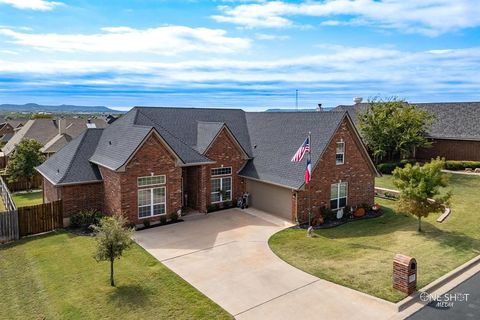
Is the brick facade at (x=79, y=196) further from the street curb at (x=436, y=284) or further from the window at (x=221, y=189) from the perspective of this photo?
the street curb at (x=436, y=284)

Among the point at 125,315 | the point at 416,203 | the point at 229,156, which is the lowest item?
the point at 125,315

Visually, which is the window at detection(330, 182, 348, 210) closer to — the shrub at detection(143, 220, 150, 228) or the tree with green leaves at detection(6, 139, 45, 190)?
the shrub at detection(143, 220, 150, 228)

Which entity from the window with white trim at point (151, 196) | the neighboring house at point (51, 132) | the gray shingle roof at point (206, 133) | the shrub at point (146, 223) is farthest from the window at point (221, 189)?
the neighboring house at point (51, 132)

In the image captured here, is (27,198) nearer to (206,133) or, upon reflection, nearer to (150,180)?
(150,180)

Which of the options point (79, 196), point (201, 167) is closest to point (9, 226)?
point (79, 196)

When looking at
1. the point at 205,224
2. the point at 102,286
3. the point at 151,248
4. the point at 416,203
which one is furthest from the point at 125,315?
the point at 416,203

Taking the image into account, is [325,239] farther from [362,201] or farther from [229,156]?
[229,156]
